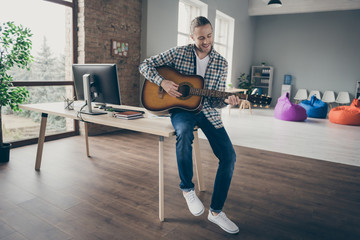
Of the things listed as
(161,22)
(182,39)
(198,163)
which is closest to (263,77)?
(182,39)

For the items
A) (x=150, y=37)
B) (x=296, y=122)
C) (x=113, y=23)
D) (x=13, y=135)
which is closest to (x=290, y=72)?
(x=296, y=122)

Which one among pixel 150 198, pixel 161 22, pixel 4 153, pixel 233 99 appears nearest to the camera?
pixel 233 99

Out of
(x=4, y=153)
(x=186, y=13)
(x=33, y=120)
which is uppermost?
(x=186, y=13)

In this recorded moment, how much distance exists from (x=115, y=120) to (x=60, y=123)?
8.13ft

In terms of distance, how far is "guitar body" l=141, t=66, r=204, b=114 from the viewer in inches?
77.0

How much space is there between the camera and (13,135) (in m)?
3.61

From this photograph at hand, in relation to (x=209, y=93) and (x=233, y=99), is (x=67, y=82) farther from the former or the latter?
(x=233, y=99)

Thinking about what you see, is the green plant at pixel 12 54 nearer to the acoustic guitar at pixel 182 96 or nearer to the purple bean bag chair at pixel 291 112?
the acoustic guitar at pixel 182 96

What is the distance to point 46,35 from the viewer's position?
3.89 meters

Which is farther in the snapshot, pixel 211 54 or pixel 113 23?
pixel 113 23

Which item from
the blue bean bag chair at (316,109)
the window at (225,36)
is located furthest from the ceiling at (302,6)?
the blue bean bag chair at (316,109)

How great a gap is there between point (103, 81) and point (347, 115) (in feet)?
19.7

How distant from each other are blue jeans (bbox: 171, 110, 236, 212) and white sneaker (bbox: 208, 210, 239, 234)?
0.16 ft

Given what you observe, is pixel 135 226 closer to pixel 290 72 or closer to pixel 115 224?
pixel 115 224
